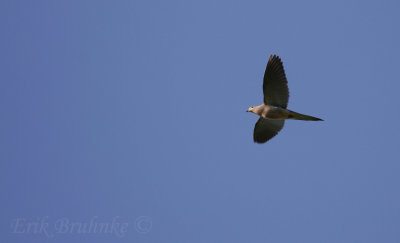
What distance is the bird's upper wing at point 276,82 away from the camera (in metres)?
13.5

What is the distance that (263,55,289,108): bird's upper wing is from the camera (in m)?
13.5

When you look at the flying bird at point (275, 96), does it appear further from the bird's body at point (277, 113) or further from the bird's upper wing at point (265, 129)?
the bird's upper wing at point (265, 129)

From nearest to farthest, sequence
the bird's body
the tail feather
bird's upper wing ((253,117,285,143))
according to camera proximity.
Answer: the tail feather, the bird's body, bird's upper wing ((253,117,285,143))

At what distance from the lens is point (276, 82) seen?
13555 millimetres

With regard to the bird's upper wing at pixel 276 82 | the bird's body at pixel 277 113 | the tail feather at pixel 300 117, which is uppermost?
the bird's upper wing at pixel 276 82

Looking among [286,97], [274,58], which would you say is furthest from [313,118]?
[274,58]

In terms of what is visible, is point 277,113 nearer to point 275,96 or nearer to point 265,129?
point 275,96

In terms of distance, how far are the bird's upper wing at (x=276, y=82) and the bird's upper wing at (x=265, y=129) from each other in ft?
4.17

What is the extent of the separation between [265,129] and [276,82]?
2.15 meters

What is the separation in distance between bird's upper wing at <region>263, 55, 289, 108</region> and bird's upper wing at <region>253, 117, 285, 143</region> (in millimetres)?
1271

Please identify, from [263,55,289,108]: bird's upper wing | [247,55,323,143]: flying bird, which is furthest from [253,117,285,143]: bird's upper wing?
[263,55,289,108]: bird's upper wing

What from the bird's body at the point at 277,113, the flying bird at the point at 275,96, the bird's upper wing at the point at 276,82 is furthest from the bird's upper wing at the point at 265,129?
the bird's upper wing at the point at 276,82

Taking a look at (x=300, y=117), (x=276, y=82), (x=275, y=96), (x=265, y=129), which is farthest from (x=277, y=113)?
(x=265, y=129)

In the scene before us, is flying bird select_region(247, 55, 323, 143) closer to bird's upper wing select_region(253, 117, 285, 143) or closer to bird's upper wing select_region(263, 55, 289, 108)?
bird's upper wing select_region(263, 55, 289, 108)
